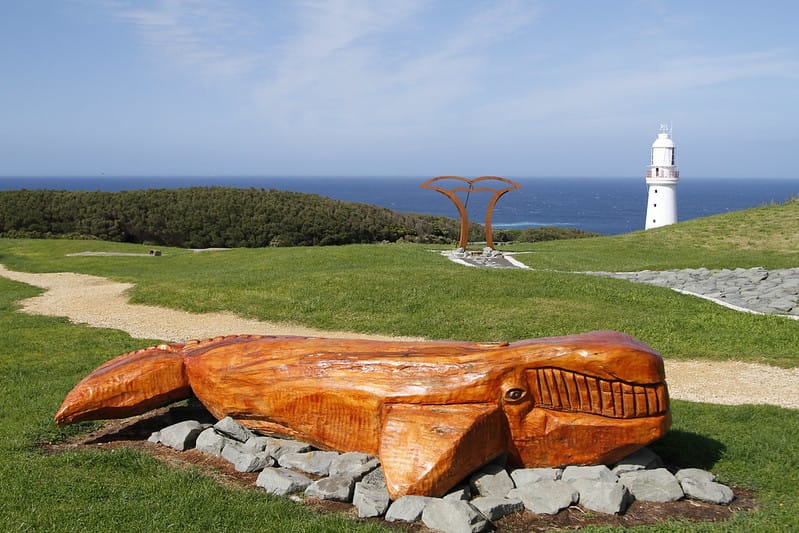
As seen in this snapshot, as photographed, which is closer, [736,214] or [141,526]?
[141,526]

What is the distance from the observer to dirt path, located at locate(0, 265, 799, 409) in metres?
10.3

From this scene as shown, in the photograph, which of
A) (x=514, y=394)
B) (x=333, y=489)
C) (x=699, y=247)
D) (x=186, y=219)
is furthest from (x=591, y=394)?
(x=186, y=219)

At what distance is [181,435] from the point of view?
706 centimetres

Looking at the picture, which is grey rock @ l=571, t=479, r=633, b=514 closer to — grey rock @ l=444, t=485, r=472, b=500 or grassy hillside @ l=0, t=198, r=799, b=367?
grey rock @ l=444, t=485, r=472, b=500

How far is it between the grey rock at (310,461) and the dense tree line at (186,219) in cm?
3304

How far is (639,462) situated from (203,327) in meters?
10.4

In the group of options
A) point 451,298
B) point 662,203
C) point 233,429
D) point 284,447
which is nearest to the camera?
point 284,447

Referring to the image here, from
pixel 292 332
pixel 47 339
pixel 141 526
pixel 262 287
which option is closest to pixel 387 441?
pixel 141 526

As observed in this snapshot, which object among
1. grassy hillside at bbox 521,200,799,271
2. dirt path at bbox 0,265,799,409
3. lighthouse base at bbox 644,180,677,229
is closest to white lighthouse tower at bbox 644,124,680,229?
lighthouse base at bbox 644,180,677,229

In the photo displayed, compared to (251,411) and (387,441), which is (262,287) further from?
(387,441)

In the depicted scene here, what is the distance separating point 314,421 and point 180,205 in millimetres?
36143

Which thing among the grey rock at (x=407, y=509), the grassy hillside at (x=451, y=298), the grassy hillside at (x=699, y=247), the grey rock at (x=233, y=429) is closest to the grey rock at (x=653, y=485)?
the grey rock at (x=407, y=509)

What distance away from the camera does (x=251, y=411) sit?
6832 millimetres

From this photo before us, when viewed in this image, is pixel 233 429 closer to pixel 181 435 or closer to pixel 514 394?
pixel 181 435
